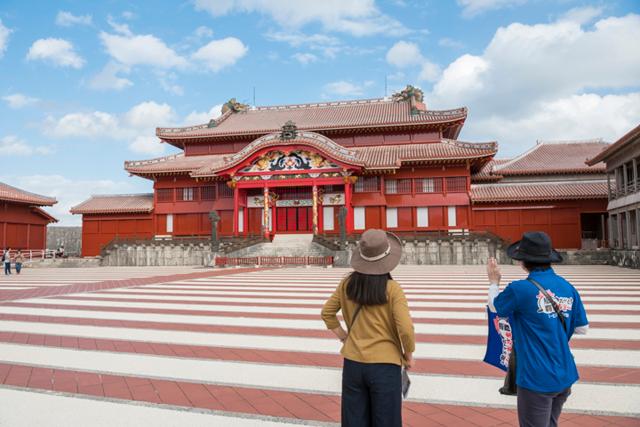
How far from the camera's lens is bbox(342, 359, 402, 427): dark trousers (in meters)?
2.65

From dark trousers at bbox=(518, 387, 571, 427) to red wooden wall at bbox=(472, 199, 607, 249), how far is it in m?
27.4

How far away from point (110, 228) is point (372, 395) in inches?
1425

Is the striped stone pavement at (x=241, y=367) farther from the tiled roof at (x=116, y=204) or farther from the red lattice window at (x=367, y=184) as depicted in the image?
the tiled roof at (x=116, y=204)

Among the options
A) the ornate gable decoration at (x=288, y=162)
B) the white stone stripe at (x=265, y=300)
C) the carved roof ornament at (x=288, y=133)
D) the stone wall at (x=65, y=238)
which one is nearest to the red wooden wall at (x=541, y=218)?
the ornate gable decoration at (x=288, y=162)

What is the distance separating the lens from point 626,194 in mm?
22828

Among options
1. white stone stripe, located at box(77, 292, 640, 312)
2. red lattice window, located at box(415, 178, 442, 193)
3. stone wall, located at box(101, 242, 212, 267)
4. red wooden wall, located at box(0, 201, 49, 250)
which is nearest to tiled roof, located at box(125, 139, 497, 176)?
red lattice window, located at box(415, 178, 442, 193)

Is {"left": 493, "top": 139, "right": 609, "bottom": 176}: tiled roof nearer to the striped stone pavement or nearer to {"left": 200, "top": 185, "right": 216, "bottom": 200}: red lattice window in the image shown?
{"left": 200, "top": 185, "right": 216, "bottom": 200}: red lattice window

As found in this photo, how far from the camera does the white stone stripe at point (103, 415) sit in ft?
12.1

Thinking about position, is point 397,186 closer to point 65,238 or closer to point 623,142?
point 623,142

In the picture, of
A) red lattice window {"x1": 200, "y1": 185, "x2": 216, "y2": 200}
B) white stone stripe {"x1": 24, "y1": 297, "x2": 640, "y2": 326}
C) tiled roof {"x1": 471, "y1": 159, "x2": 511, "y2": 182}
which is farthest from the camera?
red lattice window {"x1": 200, "y1": 185, "x2": 216, "y2": 200}

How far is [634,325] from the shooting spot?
7238 mm

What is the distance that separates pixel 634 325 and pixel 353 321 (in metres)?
6.51

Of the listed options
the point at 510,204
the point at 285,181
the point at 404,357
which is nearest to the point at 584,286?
the point at 404,357

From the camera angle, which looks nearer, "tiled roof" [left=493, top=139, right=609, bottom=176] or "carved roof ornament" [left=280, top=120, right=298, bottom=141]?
"carved roof ornament" [left=280, top=120, right=298, bottom=141]
